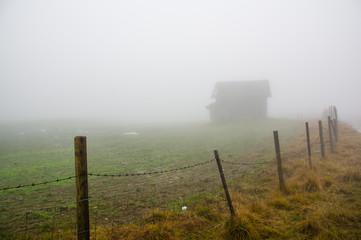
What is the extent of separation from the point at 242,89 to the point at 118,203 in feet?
134

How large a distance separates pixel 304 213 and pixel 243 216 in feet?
5.54

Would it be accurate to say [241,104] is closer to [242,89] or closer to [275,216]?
[242,89]

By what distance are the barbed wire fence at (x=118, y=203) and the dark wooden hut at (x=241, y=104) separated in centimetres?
3165

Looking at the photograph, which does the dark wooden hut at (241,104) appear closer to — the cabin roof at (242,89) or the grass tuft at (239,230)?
the cabin roof at (242,89)

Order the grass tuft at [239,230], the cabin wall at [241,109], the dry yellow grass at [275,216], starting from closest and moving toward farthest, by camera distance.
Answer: the grass tuft at [239,230], the dry yellow grass at [275,216], the cabin wall at [241,109]

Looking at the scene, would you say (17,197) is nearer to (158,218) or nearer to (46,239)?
(46,239)

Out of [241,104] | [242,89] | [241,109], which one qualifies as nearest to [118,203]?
[241,109]

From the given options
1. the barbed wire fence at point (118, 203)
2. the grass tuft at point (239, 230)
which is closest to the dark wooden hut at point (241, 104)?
the barbed wire fence at point (118, 203)

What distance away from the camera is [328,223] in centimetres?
398

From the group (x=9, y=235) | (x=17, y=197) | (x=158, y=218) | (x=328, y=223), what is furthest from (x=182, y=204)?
(x=17, y=197)

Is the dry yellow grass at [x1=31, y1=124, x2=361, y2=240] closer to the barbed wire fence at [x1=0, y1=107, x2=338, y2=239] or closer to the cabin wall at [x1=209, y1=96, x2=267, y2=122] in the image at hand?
the barbed wire fence at [x1=0, y1=107, x2=338, y2=239]

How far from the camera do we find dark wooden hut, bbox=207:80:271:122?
134 feet

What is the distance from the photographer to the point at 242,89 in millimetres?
42594

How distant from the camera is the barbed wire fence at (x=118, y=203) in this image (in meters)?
4.57
